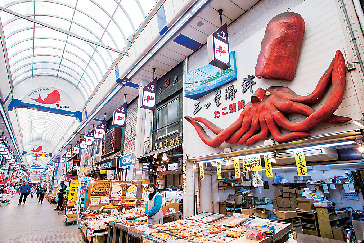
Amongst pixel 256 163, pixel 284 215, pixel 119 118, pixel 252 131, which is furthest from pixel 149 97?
pixel 284 215

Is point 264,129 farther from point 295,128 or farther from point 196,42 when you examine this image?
point 196,42

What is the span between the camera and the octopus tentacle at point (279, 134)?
4.84 m

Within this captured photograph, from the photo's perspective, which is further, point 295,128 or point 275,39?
point 275,39

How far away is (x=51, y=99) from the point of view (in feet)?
63.7

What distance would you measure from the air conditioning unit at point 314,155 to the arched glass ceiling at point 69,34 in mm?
8652

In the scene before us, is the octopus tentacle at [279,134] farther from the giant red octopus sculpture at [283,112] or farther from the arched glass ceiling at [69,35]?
the arched glass ceiling at [69,35]

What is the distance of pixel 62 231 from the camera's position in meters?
9.66

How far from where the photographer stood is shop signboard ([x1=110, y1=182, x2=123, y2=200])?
969 cm

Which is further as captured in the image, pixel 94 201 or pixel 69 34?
pixel 69 34

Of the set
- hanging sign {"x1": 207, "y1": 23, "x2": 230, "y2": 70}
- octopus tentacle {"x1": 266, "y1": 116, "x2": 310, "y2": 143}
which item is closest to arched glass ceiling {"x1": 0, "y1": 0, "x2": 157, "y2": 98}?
hanging sign {"x1": 207, "y1": 23, "x2": 230, "y2": 70}

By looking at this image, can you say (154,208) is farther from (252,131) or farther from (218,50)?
(218,50)

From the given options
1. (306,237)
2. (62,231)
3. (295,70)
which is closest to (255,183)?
(306,237)

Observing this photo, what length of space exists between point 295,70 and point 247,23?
109 inches

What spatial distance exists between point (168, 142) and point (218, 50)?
18.2 ft
